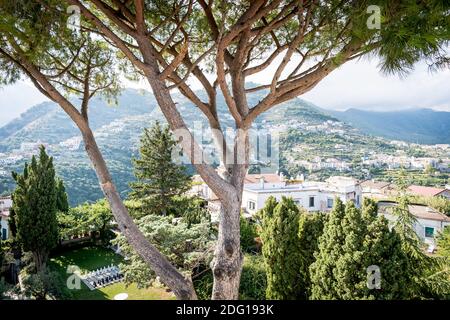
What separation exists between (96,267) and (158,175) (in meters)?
5.60

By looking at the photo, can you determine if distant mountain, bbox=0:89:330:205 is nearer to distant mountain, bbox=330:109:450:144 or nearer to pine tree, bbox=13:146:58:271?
pine tree, bbox=13:146:58:271

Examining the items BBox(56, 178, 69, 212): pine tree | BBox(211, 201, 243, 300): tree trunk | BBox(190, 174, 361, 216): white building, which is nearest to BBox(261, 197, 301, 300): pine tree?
BBox(211, 201, 243, 300): tree trunk

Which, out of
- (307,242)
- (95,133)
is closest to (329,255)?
(307,242)

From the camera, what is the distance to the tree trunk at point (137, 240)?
115 inches

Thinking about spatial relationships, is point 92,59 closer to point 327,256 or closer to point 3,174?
point 327,256

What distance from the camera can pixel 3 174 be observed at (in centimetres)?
1878

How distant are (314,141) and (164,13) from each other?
3473 centimetres

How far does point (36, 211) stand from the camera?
37.1 ft

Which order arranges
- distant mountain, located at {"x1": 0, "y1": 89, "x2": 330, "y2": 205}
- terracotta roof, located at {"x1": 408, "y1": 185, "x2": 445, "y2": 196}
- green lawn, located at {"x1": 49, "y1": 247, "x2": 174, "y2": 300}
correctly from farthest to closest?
terracotta roof, located at {"x1": 408, "y1": 185, "x2": 445, "y2": 196} → distant mountain, located at {"x1": 0, "y1": 89, "x2": 330, "y2": 205} → green lawn, located at {"x1": 49, "y1": 247, "x2": 174, "y2": 300}

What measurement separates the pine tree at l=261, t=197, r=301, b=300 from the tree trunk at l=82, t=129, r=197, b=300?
172 inches

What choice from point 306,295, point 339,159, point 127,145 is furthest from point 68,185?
point 339,159

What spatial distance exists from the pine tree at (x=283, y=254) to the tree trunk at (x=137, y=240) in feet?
14.3

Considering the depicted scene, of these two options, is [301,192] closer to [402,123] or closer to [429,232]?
[429,232]

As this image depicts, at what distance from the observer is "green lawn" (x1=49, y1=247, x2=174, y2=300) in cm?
871
